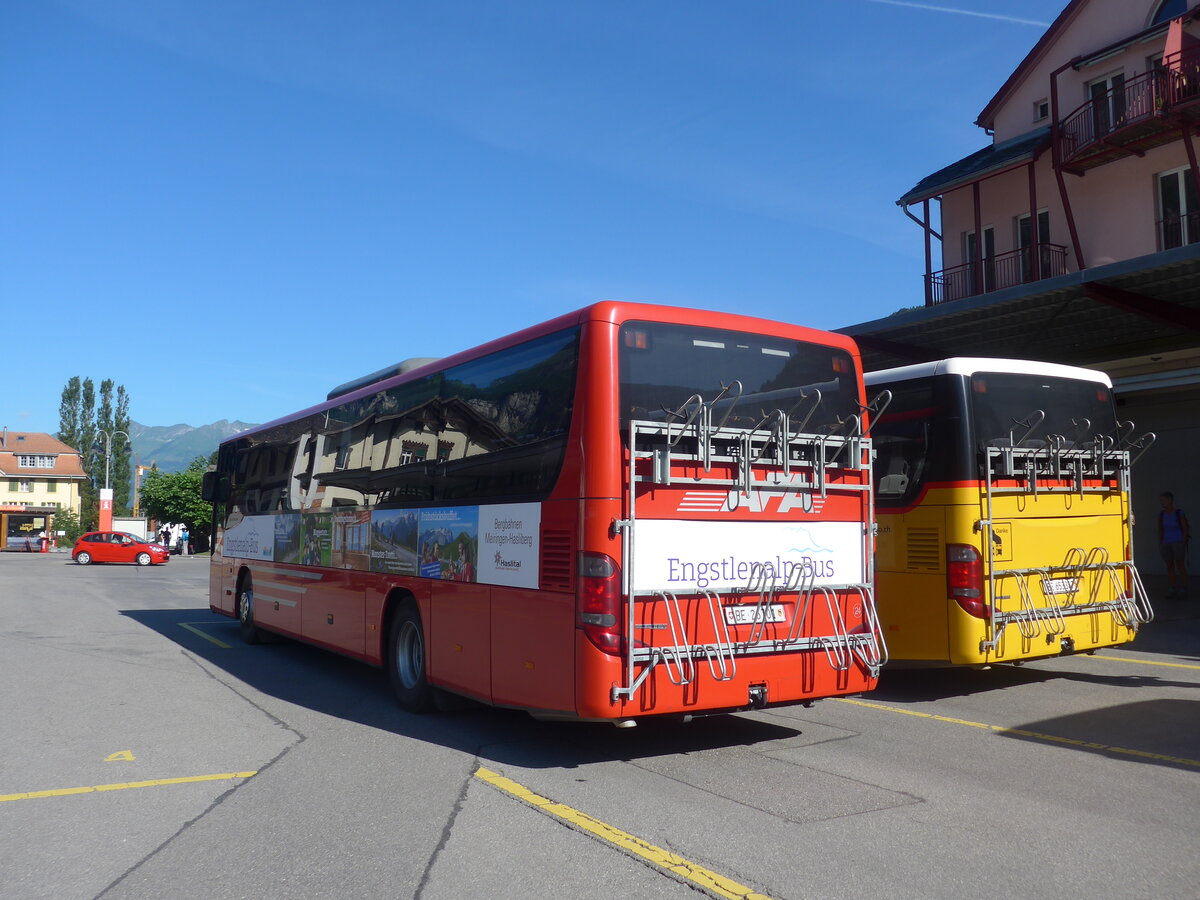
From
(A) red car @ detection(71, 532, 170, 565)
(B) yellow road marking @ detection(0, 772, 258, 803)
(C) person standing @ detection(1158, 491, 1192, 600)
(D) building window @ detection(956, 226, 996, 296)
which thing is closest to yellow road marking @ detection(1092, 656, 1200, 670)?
(C) person standing @ detection(1158, 491, 1192, 600)

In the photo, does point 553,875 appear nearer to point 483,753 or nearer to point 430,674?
point 483,753

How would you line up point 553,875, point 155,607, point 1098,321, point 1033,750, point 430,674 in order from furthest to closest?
1. point 155,607
2. point 1098,321
3. point 430,674
4. point 1033,750
5. point 553,875

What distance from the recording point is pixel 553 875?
14.7ft

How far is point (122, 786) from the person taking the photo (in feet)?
20.3

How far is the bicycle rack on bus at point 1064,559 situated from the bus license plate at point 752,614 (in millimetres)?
2530

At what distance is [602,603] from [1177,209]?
21.1 meters

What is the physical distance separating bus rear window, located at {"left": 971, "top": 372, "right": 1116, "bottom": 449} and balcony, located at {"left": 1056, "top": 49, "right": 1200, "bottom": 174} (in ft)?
44.7

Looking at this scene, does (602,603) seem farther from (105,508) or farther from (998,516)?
(105,508)

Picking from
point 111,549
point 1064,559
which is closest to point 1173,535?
point 1064,559

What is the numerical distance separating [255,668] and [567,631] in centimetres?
647

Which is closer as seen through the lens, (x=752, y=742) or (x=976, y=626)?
(x=752, y=742)

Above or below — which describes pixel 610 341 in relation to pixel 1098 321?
below

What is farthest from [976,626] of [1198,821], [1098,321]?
[1098,321]

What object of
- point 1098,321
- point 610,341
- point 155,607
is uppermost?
point 1098,321
